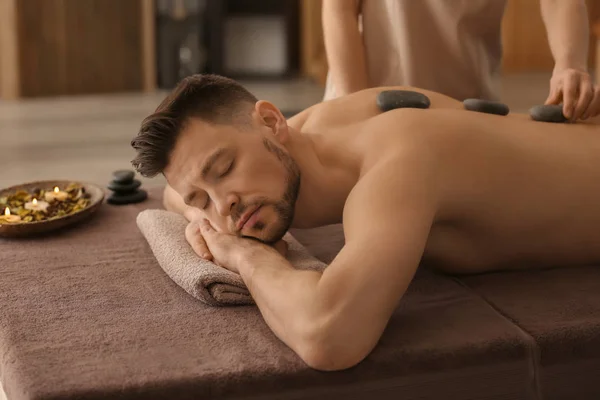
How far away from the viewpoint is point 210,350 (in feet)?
4.15

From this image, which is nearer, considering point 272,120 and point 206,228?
point 272,120

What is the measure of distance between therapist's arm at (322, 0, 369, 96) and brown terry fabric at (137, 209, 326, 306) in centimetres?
52

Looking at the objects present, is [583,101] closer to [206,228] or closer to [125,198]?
[206,228]

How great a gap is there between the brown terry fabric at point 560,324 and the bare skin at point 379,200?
0.08 metres

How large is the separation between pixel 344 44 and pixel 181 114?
77 centimetres

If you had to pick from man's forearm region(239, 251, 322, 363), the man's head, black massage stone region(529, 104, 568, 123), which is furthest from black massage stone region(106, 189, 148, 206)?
black massage stone region(529, 104, 568, 123)

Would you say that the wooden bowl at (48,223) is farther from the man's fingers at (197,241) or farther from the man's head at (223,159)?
the man's head at (223,159)

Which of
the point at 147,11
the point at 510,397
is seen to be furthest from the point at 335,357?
the point at 147,11

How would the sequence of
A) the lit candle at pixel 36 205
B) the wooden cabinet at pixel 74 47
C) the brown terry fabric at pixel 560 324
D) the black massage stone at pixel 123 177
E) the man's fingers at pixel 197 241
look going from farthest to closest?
1. the wooden cabinet at pixel 74 47
2. the black massage stone at pixel 123 177
3. the lit candle at pixel 36 205
4. the man's fingers at pixel 197 241
5. the brown terry fabric at pixel 560 324

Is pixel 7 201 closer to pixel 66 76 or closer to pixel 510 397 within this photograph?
pixel 510 397

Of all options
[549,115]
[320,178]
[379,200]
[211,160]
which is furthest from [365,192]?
[549,115]

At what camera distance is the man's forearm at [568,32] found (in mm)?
1819

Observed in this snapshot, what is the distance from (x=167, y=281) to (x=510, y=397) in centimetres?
68

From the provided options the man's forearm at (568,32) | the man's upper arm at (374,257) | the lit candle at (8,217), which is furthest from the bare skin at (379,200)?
the lit candle at (8,217)
